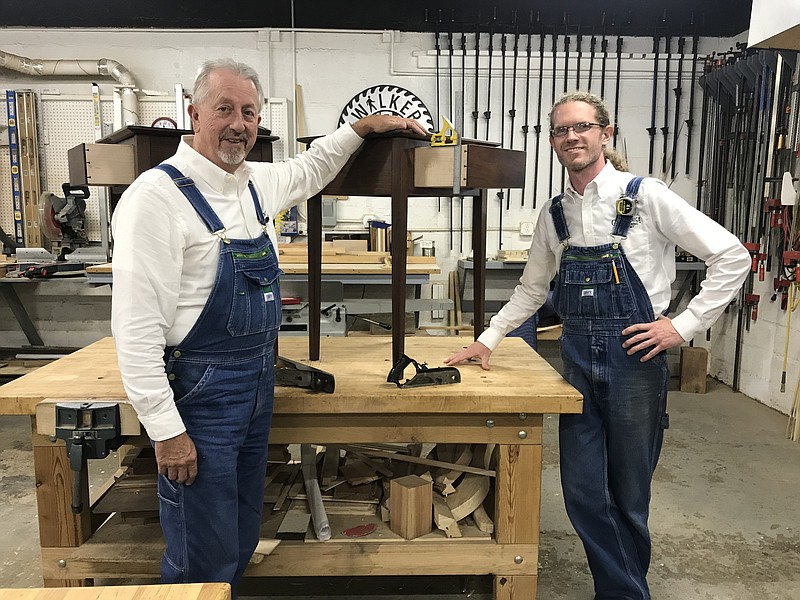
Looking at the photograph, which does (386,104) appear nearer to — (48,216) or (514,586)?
(48,216)

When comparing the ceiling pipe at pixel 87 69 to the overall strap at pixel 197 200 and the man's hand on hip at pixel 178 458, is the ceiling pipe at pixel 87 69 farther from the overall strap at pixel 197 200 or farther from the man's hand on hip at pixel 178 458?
the man's hand on hip at pixel 178 458

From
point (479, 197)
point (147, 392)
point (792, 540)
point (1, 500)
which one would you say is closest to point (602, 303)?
point (479, 197)

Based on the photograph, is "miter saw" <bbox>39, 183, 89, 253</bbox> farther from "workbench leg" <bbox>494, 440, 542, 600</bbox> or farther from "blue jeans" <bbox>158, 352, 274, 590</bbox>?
"workbench leg" <bbox>494, 440, 542, 600</bbox>

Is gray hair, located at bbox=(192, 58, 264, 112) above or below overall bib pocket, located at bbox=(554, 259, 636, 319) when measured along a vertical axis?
above

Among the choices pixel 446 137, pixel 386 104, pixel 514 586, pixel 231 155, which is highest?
pixel 386 104

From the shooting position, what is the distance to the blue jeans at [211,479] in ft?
4.97

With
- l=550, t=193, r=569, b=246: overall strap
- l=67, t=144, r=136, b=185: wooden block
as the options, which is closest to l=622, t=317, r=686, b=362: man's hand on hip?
l=550, t=193, r=569, b=246: overall strap

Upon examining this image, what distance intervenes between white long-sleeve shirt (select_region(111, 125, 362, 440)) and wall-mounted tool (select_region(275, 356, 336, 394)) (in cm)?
47

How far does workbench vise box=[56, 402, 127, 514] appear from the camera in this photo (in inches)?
62.9

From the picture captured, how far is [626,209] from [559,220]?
0.75ft

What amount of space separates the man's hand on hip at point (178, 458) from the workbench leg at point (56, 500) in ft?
1.67

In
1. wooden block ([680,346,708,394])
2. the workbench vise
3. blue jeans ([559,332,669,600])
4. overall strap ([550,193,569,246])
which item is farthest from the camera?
wooden block ([680,346,708,394])

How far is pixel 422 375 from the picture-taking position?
6.28 feet

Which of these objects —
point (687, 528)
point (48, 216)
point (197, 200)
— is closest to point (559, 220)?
point (197, 200)
